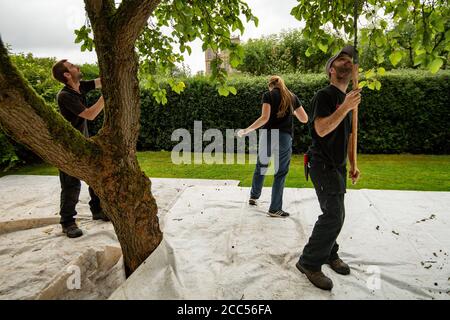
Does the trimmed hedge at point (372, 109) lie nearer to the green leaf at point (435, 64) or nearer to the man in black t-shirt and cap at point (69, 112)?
the man in black t-shirt and cap at point (69, 112)

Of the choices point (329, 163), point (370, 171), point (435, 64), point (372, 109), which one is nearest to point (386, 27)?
point (435, 64)

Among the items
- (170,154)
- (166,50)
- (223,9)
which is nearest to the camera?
(223,9)

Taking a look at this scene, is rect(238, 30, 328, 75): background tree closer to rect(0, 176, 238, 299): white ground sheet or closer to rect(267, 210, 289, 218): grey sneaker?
rect(267, 210, 289, 218): grey sneaker

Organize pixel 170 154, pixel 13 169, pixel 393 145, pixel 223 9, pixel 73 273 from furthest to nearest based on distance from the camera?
pixel 170 154 < pixel 393 145 < pixel 13 169 < pixel 223 9 < pixel 73 273

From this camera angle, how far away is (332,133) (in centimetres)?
275

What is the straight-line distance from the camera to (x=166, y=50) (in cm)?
450

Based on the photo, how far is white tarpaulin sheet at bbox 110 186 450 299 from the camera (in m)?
2.72

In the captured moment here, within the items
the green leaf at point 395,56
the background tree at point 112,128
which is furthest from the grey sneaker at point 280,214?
the green leaf at point 395,56

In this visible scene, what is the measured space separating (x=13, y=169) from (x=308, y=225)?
7651 millimetres

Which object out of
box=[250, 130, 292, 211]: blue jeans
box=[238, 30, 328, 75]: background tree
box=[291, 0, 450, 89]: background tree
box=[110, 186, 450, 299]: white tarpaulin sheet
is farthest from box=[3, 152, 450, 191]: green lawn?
box=[238, 30, 328, 75]: background tree

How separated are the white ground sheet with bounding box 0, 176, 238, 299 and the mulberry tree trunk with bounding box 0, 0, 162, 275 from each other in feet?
1.06

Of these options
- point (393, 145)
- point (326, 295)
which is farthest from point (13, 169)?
point (393, 145)

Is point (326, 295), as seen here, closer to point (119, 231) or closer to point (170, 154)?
point (119, 231)
